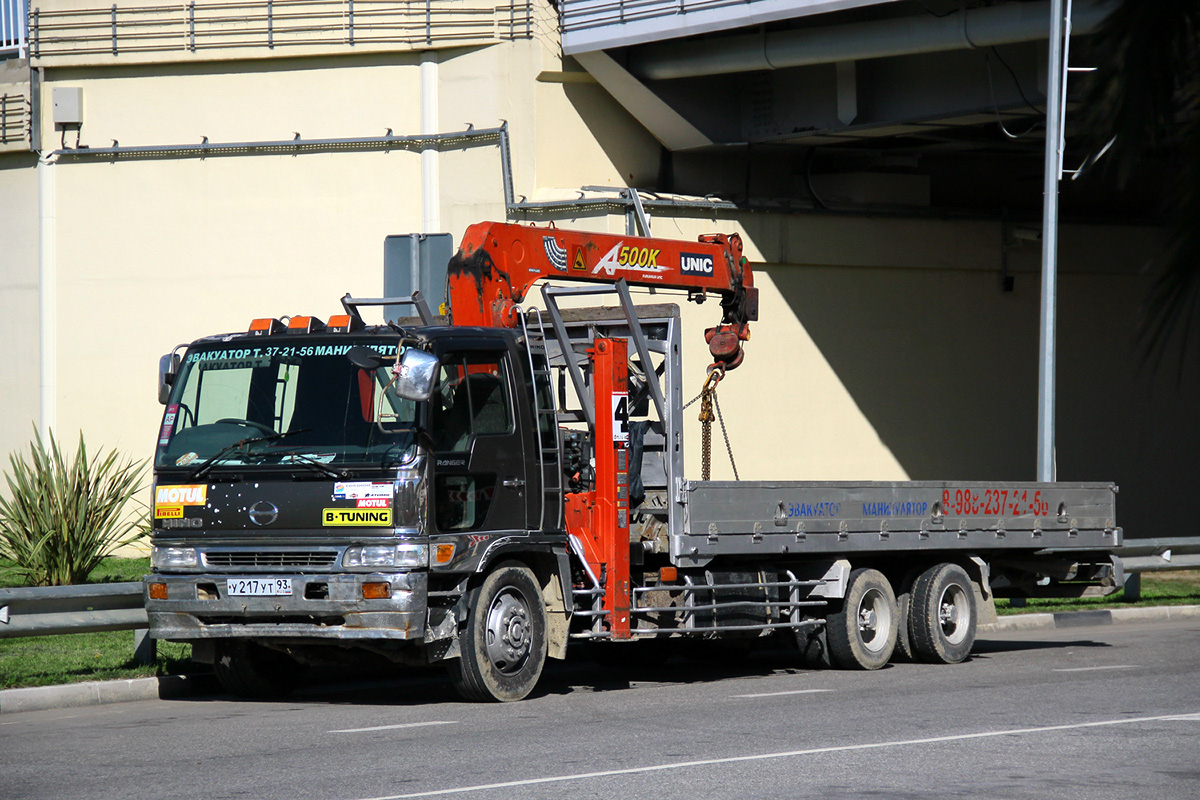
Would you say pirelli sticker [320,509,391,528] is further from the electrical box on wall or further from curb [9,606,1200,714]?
the electrical box on wall

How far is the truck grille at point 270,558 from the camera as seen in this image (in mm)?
9125

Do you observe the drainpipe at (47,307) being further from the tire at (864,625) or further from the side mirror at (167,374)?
the tire at (864,625)

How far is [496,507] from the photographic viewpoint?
377 inches

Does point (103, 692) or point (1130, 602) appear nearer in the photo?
point (103, 692)

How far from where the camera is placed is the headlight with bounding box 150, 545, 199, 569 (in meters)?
9.48

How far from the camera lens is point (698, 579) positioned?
10742 millimetres

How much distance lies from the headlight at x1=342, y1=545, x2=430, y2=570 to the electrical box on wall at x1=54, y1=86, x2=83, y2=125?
12292mm

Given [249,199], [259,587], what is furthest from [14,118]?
[259,587]

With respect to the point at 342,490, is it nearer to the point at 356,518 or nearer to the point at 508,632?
the point at 356,518

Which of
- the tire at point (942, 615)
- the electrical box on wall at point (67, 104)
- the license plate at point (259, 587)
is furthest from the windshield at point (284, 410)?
the electrical box on wall at point (67, 104)

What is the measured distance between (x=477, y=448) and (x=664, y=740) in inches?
98.9

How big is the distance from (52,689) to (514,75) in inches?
432

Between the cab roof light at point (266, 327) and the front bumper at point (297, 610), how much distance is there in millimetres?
1780

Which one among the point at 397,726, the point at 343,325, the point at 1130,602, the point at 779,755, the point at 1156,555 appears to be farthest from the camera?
the point at 1130,602
